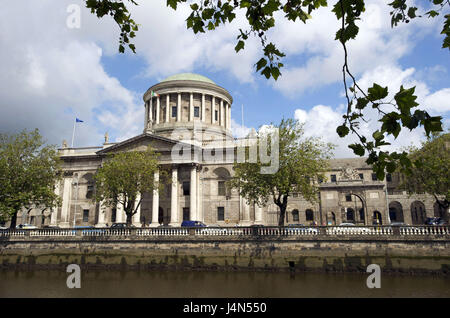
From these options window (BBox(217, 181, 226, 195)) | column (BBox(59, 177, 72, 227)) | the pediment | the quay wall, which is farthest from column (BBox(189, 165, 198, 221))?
column (BBox(59, 177, 72, 227))

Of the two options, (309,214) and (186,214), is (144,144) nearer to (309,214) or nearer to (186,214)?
(186,214)

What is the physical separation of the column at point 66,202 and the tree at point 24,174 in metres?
13.8

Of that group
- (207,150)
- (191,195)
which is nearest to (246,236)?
(191,195)

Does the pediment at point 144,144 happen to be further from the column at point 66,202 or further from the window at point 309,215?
the window at point 309,215

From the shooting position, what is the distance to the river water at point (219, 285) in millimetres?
17906

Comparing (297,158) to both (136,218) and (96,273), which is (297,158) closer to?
(96,273)

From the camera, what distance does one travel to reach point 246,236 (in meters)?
27.1

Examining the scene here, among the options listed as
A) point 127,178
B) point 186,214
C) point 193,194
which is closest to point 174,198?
point 193,194

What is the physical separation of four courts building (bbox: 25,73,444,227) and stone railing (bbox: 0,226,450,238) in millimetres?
10674

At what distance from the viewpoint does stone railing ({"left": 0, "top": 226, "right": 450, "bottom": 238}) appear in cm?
2445

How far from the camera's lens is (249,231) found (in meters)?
27.4

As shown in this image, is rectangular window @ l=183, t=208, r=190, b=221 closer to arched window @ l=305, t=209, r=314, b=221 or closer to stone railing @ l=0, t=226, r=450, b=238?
stone railing @ l=0, t=226, r=450, b=238

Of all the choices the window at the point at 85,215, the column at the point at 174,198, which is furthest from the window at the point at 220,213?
the window at the point at 85,215

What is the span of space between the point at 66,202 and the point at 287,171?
116 ft
